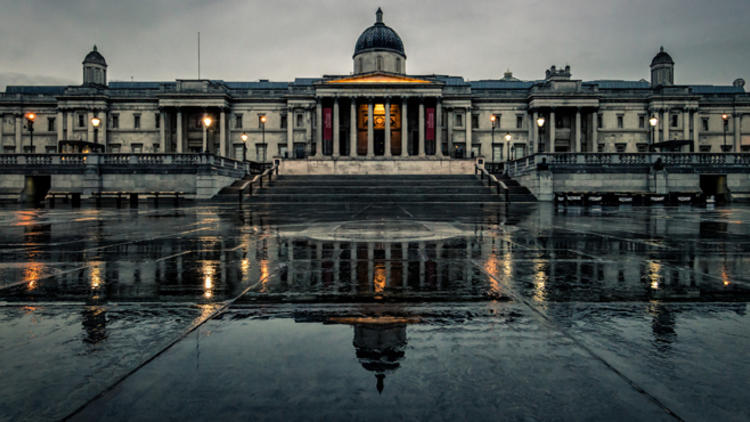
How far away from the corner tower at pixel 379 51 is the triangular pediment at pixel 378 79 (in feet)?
21.8

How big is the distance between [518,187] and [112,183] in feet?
118

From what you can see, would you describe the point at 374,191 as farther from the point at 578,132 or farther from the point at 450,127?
the point at 578,132

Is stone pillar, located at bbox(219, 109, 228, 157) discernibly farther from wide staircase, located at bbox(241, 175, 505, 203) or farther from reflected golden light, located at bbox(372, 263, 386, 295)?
reflected golden light, located at bbox(372, 263, 386, 295)

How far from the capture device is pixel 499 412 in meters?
2.12

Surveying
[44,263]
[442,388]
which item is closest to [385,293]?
[442,388]

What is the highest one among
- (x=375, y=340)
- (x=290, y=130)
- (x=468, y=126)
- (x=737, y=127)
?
(x=737, y=127)

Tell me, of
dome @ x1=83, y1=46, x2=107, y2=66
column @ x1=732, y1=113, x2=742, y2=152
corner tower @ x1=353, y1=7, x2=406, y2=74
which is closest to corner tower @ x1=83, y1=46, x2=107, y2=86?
dome @ x1=83, y1=46, x2=107, y2=66

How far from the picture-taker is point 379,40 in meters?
75.7

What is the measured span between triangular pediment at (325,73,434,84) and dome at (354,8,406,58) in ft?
31.4

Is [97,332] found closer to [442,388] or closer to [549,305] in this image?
[442,388]

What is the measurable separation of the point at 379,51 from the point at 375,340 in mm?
76941

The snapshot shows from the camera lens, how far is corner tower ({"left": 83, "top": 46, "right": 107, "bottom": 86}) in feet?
243

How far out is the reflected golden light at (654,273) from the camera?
5.17 metres

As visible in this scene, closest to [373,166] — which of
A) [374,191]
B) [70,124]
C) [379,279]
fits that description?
[374,191]
